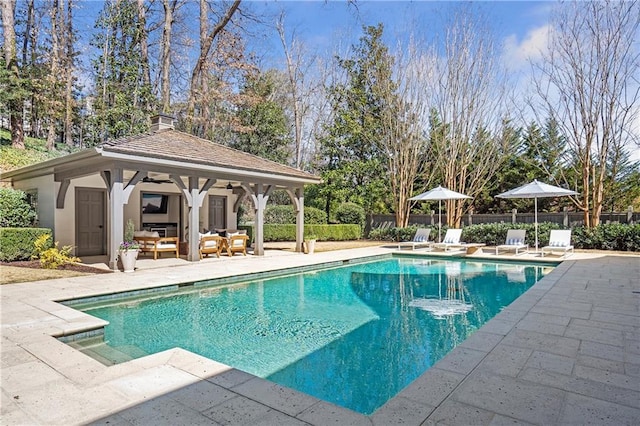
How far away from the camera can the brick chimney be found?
13281 mm

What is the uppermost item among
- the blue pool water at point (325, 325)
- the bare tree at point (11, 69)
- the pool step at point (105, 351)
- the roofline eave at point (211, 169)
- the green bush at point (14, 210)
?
the bare tree at point (11, 69)

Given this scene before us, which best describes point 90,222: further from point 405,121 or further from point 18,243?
point 405,121

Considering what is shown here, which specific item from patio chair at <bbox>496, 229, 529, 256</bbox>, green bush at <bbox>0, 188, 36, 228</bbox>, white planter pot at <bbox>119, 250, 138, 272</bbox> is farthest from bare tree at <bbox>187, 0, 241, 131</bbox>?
patio chair at <bbox>496, 229, 529, 256</bbox>

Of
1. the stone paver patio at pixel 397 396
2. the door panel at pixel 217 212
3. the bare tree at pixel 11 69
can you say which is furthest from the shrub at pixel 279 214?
the stone paver patio at pixel 397 396

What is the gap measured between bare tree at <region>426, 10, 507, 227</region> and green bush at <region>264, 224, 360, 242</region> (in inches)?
193

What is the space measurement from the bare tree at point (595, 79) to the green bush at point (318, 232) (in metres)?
10.1

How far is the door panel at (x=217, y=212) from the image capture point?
16.2m

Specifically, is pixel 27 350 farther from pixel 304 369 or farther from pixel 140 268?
pixel 140 268

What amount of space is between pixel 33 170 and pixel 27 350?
975 cm

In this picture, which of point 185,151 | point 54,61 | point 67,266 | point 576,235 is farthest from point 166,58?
point 576,235

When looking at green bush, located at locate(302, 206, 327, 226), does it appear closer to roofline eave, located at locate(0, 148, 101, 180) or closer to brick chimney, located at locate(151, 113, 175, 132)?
brick chimney, located at locate(151, 113, 175, 132)

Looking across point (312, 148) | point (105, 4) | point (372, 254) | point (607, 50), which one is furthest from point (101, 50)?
point (607, 50)

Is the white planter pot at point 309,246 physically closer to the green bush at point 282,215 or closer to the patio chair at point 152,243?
the patio chair at point 152,243

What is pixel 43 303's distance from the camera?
19.2 ft
